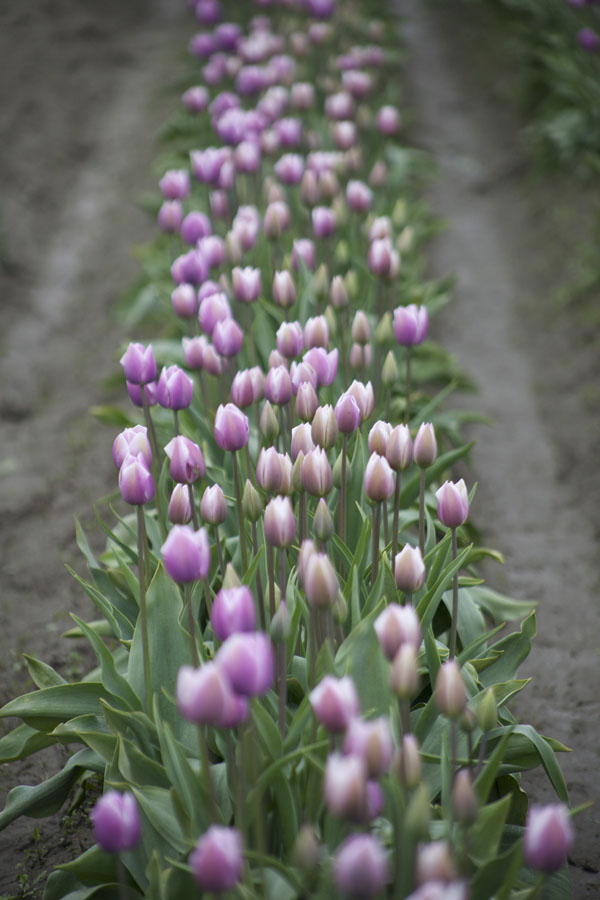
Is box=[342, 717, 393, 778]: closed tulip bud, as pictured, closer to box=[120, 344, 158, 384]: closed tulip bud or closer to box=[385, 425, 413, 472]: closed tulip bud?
box=[385, 425, 413, 472]: closed tulip bud

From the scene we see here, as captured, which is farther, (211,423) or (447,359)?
(447,359)

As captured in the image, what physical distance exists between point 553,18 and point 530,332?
314 cm

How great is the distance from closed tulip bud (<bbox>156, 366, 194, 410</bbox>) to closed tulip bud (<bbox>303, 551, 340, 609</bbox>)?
773mm

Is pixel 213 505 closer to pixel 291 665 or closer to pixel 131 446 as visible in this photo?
pixel 131 446

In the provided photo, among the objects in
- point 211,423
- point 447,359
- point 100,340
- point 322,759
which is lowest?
point 100,340

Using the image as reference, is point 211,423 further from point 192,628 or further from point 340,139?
point 340,139

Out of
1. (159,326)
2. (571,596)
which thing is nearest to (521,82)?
(159,326)

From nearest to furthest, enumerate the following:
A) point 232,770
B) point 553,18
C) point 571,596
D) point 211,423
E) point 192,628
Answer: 1. point 232,770
2. point 192,628
3. point 211,423
4. point 571,596
5. point 553,18

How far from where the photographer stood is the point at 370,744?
124 cm

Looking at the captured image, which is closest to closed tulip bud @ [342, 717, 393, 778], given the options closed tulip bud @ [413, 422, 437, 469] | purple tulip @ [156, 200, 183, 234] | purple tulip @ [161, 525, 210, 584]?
purple tulip @ [161, 525, 210, 584]

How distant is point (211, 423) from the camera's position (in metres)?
2.94

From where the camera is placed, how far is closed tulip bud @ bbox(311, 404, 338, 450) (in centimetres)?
205

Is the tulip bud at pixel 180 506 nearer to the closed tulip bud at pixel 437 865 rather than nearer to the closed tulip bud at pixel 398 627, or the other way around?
the closed tulip bud at pixel 398 627

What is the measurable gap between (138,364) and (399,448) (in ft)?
2.14
